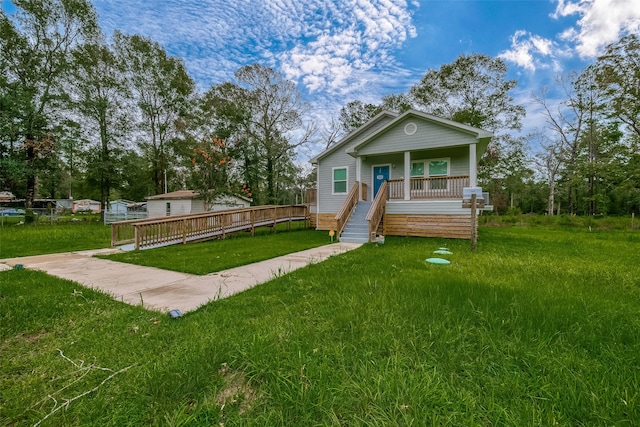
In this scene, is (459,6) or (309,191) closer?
(459,6)

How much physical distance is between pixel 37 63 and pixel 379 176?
23569 mm

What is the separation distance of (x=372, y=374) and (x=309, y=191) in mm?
13889

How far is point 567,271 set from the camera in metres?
4.60

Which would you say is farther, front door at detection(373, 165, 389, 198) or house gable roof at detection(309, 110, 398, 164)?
house gable roof at detection(309, 110, 398, 164)

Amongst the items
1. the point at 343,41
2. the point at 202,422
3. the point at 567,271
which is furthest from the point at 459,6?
the point at 202,422

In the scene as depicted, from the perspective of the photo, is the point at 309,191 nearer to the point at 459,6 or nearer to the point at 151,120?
the point at 459,6

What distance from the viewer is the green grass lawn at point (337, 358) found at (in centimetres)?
149

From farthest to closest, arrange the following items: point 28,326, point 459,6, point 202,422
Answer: point 459,6 < point 28,326 < point 202,422

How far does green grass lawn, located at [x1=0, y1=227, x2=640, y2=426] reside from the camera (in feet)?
4.90

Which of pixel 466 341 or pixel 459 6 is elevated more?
pixel 459 6

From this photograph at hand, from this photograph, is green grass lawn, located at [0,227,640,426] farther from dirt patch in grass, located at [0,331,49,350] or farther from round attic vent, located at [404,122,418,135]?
round attic vent, located at [404,122,418,135]

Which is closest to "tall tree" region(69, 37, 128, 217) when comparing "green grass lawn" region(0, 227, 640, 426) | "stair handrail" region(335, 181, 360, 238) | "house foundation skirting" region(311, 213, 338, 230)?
"house foundation skirting" region(311, 213, 338, 230)

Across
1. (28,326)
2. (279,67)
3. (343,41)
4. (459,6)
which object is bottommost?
(28,326)

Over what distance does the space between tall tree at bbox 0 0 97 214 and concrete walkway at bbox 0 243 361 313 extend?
628 inches
